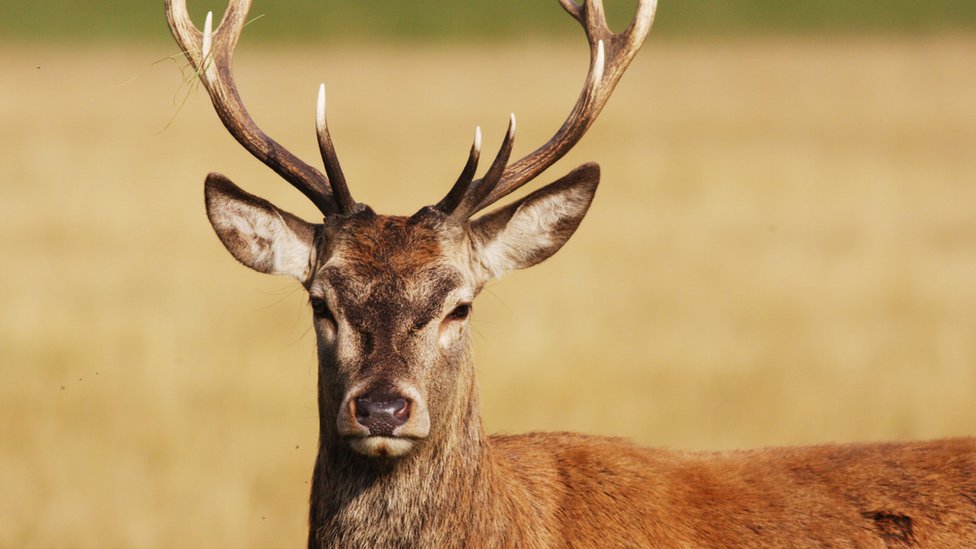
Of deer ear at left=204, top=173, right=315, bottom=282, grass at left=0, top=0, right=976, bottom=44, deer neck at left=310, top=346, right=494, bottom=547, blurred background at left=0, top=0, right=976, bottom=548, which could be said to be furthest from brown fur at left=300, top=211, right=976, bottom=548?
grass at left=0, top=0, right=976, bottom=44

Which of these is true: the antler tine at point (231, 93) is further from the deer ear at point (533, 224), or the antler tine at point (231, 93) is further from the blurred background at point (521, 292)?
the deer ear at point (533, 224)

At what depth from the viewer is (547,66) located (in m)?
42.1

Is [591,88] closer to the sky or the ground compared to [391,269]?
closer to the sky

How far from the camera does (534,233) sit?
20.2 feet

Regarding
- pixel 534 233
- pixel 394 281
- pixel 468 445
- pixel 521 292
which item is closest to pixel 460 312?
pixel 394 281

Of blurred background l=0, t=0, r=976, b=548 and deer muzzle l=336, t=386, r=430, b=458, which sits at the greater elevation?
blurred background l=0, t=0, r=976, b=548

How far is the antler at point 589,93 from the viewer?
241 inches

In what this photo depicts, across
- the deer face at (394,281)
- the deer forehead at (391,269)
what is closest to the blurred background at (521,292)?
the deer face at (394,281)

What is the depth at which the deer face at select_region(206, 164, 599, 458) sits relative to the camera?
5.24 metres

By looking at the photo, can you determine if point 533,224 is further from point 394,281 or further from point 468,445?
point 468,445

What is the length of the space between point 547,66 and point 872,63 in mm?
9046

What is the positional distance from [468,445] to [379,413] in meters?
0.66

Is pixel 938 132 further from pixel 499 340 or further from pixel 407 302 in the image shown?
pixel 407 302

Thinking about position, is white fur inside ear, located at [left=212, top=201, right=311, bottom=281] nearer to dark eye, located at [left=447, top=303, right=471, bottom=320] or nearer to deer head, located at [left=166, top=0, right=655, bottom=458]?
deer head, located at [left=166, top=0, right=655, bottom=458]
